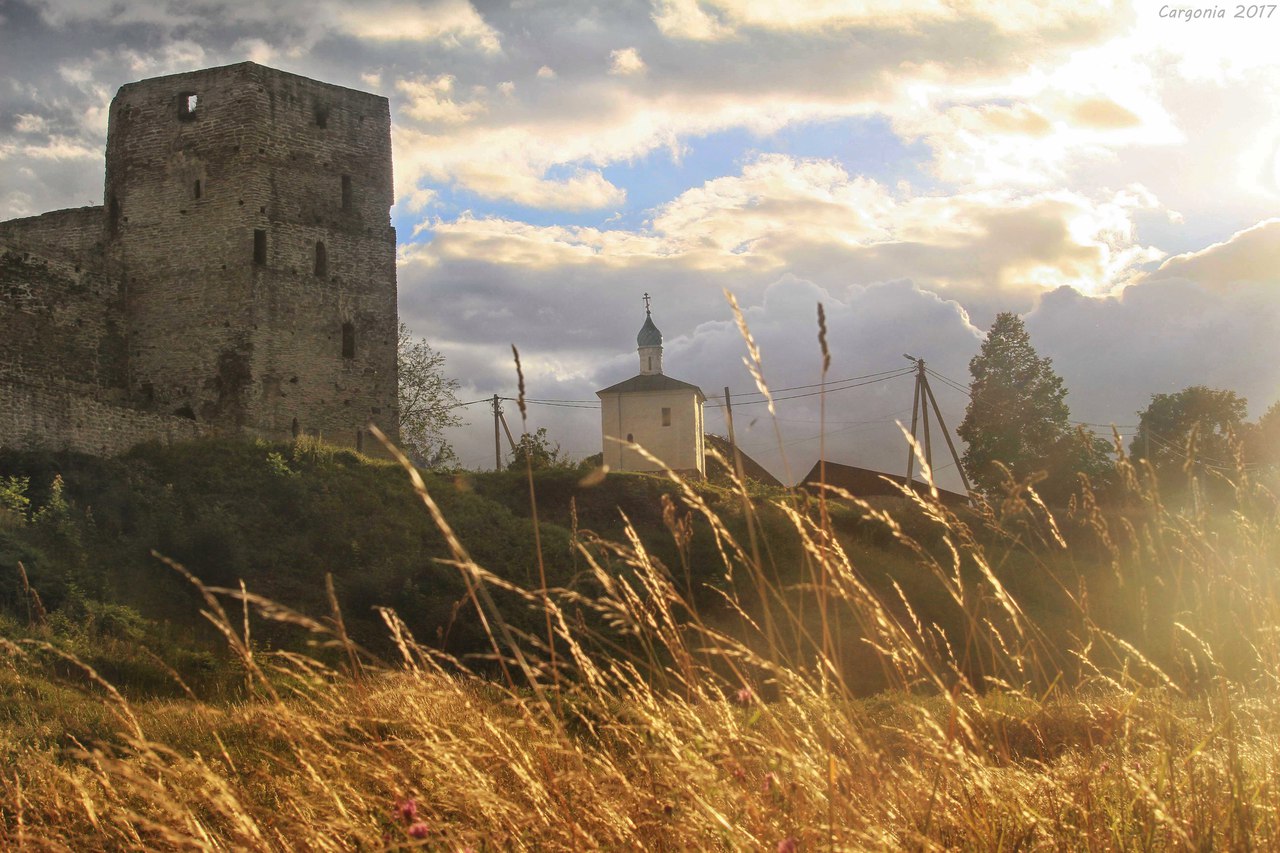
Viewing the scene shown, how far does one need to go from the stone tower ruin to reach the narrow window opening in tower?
0.15 feet

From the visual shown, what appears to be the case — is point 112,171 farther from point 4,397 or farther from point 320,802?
point 320,802

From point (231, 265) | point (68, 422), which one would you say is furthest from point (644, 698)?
point (231, 265)

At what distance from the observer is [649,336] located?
4634 centimetres

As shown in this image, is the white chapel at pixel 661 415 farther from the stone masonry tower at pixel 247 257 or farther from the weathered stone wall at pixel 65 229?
the weathered stone wall at pixel 65 229

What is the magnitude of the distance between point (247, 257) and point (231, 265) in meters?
0.40

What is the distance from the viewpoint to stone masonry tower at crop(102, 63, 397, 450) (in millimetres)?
24578

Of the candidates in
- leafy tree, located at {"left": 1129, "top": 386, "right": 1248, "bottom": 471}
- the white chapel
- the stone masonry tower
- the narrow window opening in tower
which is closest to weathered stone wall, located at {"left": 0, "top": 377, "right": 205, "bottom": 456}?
the stone masonry tower

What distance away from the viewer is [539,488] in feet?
→ 79.5

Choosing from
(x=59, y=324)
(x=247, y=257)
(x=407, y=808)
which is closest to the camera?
(x=407, y=808)

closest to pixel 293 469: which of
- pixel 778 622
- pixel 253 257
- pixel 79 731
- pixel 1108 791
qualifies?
pixel 253 257

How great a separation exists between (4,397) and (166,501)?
3181 millimetres

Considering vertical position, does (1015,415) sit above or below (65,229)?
below

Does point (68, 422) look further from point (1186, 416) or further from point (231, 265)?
point (1186, 416)

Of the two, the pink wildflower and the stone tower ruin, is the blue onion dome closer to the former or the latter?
the stone tower ruin
